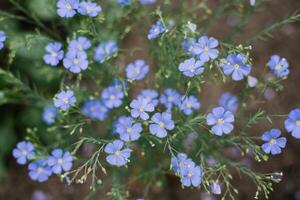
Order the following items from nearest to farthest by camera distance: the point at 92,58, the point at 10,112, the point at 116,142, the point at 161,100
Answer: the point at 116,142 → the point at 161,100 → the point at 92,58 → the point at 10,112

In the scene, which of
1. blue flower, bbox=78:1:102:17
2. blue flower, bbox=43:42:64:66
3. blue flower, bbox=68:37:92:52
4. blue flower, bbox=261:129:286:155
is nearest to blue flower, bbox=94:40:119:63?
blue flower, bbox=68:37:92:52

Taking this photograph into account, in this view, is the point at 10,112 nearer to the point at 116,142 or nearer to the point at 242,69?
the point at 116,142

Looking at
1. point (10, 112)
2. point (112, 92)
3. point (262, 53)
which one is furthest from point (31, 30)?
point (262, 53)

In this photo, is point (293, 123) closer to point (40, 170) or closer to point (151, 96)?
A: point (151, 96)

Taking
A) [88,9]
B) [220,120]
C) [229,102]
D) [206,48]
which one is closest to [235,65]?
[206,48]

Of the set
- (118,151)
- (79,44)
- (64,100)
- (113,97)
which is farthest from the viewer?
(113,97)

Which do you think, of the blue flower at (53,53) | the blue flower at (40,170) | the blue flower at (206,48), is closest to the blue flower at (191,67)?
the blue flower at (206,48)
